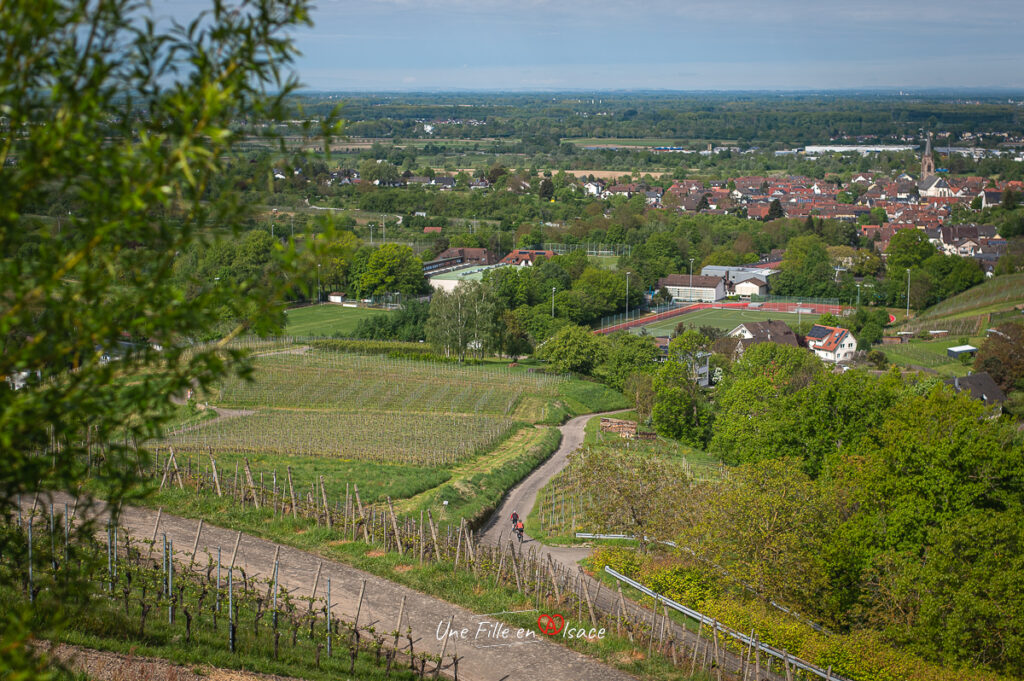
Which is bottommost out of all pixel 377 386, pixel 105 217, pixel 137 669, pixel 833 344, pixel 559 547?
pixel 833 344

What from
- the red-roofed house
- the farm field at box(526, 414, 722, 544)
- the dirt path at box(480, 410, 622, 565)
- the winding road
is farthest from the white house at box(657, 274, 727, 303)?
the winding road

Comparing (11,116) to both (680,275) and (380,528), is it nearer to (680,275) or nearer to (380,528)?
(380,528)

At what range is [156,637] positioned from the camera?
10.3 meters

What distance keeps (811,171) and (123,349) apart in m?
152

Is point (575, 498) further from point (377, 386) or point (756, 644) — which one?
point (377, 386)

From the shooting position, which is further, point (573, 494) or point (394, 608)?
point (573, 494)

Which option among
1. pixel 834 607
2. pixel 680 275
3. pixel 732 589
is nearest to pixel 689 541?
pixel 732 589

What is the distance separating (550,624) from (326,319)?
40469 millimetres

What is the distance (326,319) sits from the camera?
5175 centimetres

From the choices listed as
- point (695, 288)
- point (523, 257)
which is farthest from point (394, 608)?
point (523, 257)

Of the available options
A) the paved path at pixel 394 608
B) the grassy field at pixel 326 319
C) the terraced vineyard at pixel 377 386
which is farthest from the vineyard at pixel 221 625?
the grassy field at pixel 326 319

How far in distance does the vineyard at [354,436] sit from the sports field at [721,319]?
934 inches

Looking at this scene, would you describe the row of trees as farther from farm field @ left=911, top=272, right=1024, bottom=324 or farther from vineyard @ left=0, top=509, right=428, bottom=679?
farm field @ left=911, top=272, right=1024, bottom=324

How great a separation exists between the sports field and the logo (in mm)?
37655
